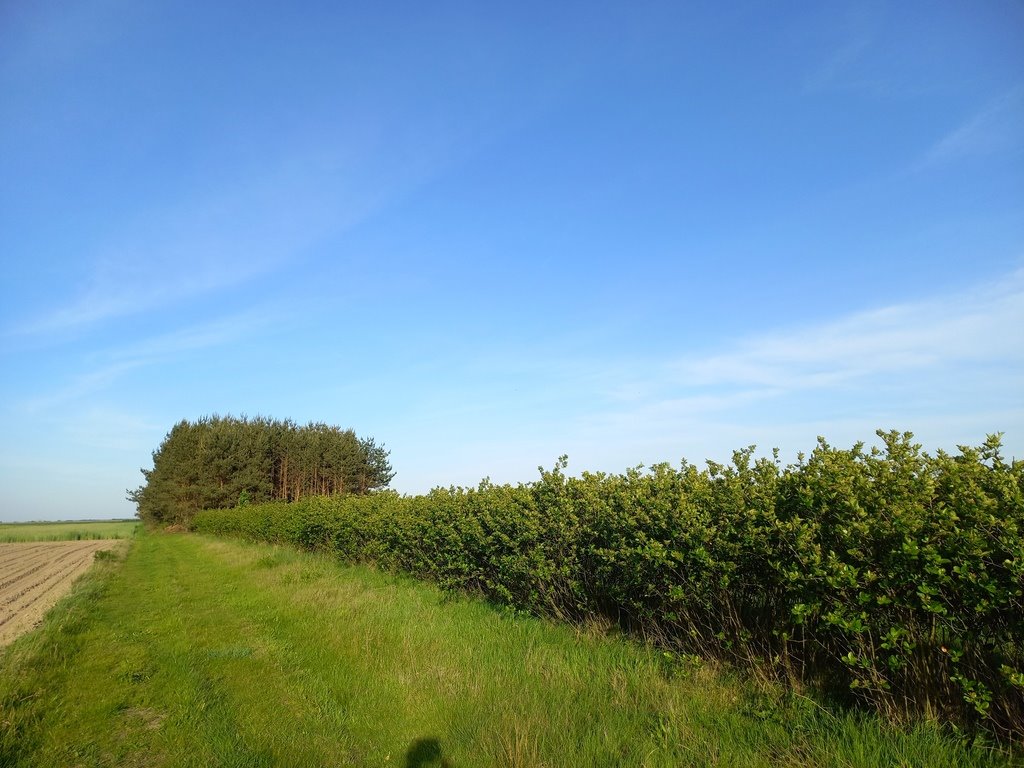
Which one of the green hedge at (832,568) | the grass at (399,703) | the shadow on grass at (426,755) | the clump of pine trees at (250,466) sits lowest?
the shadow on grass at (426,755)

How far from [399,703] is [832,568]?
13.5 ft

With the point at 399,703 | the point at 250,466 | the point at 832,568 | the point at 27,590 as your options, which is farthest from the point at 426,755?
the point at 250,466

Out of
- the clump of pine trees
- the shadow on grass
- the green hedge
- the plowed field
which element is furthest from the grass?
the clump of pine trees

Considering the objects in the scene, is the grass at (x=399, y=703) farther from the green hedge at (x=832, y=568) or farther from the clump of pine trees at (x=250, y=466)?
the clump of pine trees at (x=250, y=466)

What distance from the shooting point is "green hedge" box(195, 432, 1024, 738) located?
3.55 meters

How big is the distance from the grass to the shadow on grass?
0.7 inches

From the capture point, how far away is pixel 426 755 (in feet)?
15.0

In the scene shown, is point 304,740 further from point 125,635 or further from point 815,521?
point 125,635

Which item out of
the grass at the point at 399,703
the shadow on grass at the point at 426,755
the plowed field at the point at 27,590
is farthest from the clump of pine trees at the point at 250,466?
the shadow on grass at the point at 426,755

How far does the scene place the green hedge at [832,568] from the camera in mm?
3555

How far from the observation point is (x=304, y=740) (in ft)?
15.9

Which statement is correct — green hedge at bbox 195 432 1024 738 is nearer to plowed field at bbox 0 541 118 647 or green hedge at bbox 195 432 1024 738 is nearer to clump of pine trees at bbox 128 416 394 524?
plowed field at bbox 0 541 118 647

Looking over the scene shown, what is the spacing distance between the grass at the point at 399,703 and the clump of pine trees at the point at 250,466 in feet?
135

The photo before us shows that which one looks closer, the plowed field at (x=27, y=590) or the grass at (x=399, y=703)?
the grass at (x=399, y=703)
